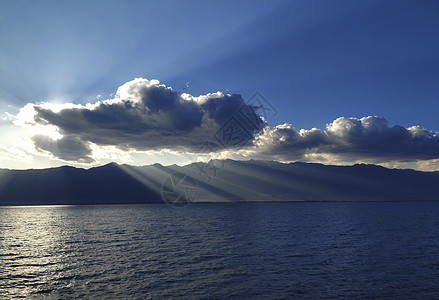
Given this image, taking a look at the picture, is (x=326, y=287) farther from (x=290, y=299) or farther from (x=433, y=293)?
(x=433, y=293)

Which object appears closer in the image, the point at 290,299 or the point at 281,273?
the point at 290,299

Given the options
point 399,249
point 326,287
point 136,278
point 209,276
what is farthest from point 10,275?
point 399,249

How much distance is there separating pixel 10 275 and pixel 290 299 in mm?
42163

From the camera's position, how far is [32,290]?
36281 mm

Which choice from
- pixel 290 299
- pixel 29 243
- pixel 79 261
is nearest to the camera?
pixel 290 299

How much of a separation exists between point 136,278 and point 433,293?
1556 inches

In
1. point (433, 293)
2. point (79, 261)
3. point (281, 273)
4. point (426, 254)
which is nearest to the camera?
point (433, 293)

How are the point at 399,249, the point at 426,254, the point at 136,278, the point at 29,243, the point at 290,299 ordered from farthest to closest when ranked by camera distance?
the point at 29,243
the point at 399,249
the point at 426,254
the point at 136,278
the point at 290,299

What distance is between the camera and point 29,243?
7469 cm

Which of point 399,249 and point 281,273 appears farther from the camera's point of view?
point 399,249

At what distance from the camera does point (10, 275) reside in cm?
4331

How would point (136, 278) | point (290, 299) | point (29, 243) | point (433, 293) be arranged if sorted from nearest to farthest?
point (290, 299) → point (433, 293) → point (136, 278) → point (29, 243)

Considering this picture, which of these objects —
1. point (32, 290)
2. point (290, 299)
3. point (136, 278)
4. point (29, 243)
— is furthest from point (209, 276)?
point (29, 243)

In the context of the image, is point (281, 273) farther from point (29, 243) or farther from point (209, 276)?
point (29, 243)
